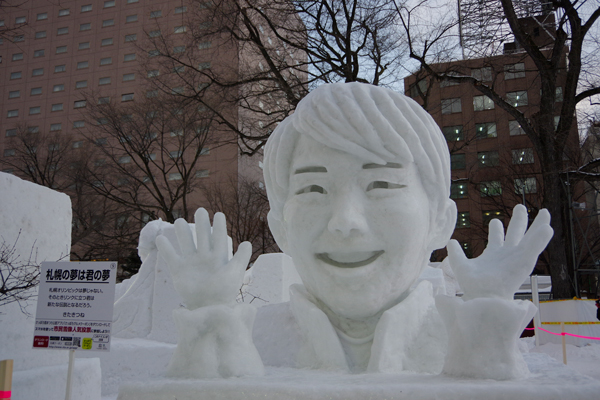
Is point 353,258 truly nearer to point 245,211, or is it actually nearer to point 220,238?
point 220,238

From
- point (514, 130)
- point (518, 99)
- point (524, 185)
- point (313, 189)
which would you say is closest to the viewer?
point (313, 189)

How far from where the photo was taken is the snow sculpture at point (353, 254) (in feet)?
6.22

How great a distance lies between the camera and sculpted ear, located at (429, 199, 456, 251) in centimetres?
233

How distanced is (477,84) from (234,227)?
7.71 m

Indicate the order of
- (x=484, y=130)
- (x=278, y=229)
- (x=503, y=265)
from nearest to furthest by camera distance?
(x=503, y=265), (x=278, y=229), (x=484, y=130)

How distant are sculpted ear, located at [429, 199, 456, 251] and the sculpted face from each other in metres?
0.14

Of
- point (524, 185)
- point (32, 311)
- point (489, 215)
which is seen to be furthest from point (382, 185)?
point (489, 215)

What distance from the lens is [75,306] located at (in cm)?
290

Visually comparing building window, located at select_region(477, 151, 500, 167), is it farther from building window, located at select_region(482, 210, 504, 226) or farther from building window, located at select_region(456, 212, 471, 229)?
Result: building window, located at select_region(456, 212, 471, 229)

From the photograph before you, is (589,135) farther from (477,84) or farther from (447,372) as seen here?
(447,372)

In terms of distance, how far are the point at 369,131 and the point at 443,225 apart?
0.64m

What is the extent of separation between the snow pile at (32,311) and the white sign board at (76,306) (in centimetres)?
102

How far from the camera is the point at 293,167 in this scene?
227 cm

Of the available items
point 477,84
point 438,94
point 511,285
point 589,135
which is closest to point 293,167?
point 511,285
